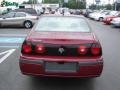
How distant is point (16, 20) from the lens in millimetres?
23969

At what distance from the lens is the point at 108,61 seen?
9.63 metres

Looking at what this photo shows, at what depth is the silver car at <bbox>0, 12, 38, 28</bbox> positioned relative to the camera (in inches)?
939

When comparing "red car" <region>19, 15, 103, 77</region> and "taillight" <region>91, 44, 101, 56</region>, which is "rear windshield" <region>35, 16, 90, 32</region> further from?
"taillight" <region>91, 44, 101, 56</region>

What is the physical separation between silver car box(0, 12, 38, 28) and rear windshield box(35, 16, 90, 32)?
16.5 meters

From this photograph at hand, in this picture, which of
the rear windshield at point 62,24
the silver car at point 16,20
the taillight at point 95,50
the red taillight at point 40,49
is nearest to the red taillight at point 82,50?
A: the taillight at point 95,50

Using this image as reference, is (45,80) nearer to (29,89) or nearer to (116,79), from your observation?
(29,89)

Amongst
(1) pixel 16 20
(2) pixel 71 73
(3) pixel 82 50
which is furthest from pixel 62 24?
(1) pixel 16 20

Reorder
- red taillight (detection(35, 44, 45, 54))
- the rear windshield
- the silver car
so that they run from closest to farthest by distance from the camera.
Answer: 1. red taillight (detection(35, 44, 45, 54))
2. the rear windshield
3. the silver car

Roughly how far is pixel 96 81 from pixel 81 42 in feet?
4.11

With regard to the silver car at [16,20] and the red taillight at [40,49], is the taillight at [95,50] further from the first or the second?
the silver car at [16,20]

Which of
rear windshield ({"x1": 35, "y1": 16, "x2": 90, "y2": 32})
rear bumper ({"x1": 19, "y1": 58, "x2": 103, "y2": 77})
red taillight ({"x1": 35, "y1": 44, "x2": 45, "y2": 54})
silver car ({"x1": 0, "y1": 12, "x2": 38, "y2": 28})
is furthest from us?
silver car ({"x1": 0, "y1": 12, "x2": 38, "y2": 28})

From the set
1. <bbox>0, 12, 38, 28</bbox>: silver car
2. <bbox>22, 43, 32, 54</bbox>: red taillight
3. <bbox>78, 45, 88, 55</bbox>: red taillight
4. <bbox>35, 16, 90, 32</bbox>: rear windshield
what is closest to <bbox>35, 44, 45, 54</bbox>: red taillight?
<bbox>22, 43, 32, 54</bbox>: red taillight

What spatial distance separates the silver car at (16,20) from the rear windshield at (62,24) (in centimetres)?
1651

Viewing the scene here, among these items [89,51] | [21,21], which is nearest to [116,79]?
[89,51]
